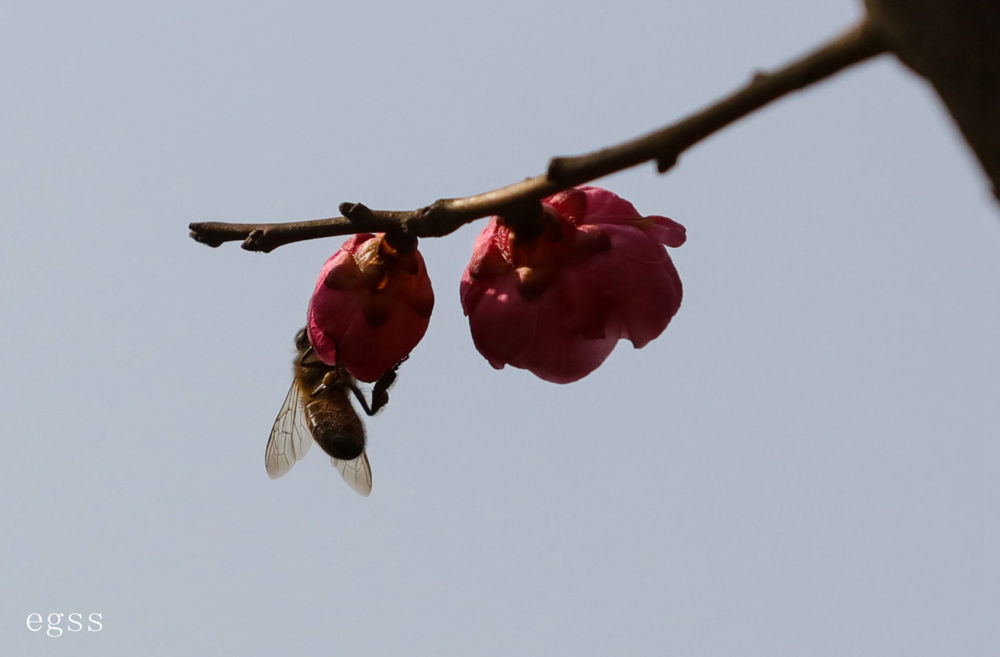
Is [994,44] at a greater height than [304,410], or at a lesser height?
lesser

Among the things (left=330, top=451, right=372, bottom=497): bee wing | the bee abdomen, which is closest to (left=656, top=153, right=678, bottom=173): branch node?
the bee abdomen

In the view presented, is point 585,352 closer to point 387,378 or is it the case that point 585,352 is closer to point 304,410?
point 387,378

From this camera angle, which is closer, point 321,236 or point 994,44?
point 994,44

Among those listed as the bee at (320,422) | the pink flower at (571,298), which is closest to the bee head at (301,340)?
the bee at (320,422)

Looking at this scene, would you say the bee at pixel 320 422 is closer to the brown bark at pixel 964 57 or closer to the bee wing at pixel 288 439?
the bee wing at pixel 288 439

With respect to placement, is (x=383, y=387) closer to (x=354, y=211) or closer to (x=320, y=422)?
(x=320, y=422)

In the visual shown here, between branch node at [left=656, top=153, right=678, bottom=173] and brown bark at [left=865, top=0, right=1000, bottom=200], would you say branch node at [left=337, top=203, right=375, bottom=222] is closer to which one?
branch node at [left=656, top=153, right=678, bottom=173]

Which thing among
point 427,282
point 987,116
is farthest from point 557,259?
point 987,116
